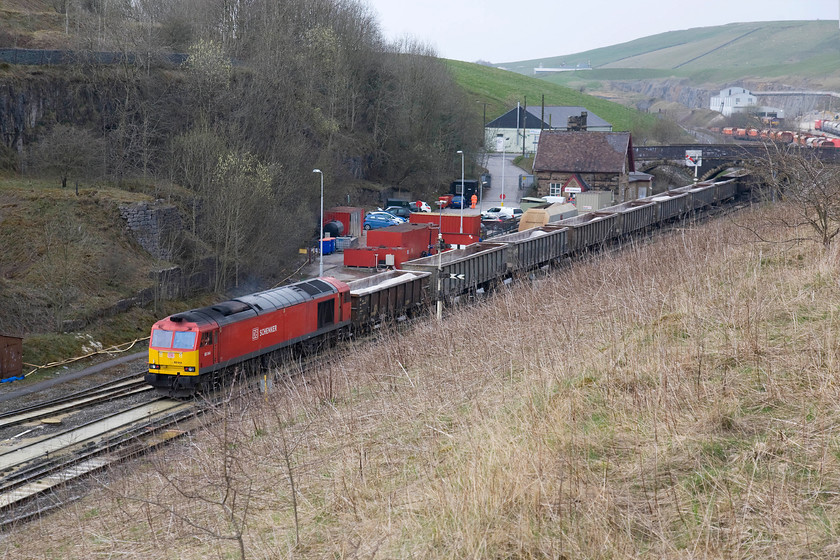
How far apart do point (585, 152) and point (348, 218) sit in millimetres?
31422

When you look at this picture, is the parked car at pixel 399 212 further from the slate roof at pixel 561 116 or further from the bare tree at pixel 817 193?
the slate roof at pixel 561 116

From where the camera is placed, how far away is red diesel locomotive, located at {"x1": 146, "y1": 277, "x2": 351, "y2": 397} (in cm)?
2259

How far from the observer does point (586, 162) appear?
255ft

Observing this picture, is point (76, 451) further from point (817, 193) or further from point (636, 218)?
point (636, 218)

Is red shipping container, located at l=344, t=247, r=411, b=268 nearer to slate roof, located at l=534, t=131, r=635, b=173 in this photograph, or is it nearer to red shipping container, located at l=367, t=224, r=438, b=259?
red shipping container, located at l=367, t=224, r=438, b=259

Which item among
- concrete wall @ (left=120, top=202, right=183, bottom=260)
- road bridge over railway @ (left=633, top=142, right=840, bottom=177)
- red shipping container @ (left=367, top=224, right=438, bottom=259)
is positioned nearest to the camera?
concrete wall @ (left=120, top=202, right=183, bottom=260)

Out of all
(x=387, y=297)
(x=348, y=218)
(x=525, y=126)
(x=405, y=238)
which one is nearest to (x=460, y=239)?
(x=405, y=238)

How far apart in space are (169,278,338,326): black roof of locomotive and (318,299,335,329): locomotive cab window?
37 centimetres

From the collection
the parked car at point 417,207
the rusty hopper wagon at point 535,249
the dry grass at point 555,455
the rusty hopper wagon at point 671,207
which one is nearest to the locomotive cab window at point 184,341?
the dry grass at point 555,455

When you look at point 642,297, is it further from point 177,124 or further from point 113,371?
point 177,124

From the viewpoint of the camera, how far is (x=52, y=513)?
49.4 feet

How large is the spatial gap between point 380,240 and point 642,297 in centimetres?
3135

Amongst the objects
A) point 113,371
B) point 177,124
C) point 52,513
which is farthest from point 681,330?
point 177,124

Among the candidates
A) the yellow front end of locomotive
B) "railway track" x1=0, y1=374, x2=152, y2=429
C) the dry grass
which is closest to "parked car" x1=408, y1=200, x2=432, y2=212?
"railway track" x1=0, y1=374, x2=152, y2=429
